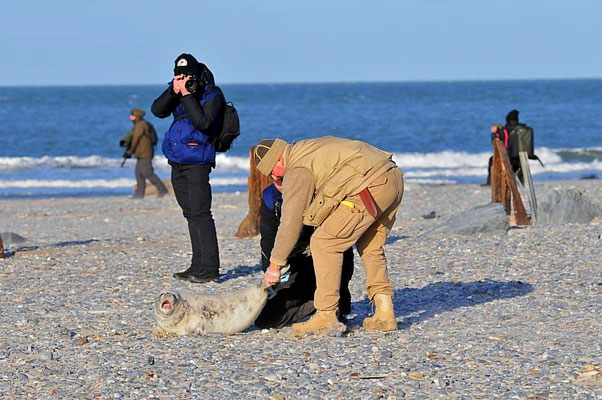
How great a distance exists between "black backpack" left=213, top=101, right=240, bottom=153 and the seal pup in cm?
208

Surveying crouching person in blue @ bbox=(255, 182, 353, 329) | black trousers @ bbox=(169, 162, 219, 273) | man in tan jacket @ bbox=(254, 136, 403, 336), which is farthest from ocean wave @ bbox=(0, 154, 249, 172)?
man in tan jacket @ bbox=(254, 136, 403, 336)

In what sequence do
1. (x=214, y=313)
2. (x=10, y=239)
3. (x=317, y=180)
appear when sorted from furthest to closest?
(x=10, y=239) < (x=214, y=313) < (x=317, y=180)

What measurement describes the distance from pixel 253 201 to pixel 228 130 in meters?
4.24

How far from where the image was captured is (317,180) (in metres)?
6.77

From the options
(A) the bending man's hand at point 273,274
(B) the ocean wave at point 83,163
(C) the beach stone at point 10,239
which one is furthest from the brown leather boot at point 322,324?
(B) the ocean wave at point 83,163

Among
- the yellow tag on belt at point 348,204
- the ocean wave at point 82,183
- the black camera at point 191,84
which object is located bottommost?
the ocean wave at point 82,183

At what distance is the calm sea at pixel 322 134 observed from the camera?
3238 centimetres

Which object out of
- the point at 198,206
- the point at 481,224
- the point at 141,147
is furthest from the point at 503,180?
the point at 141,147

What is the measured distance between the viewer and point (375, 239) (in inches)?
283

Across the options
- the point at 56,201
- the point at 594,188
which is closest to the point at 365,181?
the point at 594,188

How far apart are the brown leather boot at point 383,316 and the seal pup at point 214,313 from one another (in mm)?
768

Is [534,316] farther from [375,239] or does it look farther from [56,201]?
[56,201]

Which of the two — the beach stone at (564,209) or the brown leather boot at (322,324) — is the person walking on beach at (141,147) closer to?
the beach stone at (564,209)

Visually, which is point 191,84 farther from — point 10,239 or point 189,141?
point 10,239
